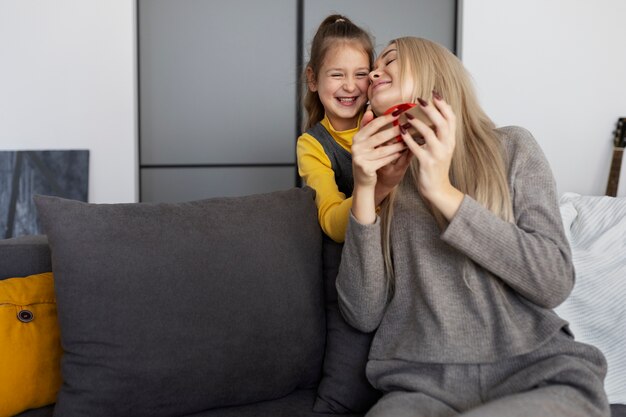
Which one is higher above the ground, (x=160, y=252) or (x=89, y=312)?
(x=160, y=252)

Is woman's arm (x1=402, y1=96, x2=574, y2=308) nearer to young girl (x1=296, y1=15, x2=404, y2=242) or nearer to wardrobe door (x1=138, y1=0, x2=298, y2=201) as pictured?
young girl (x1=296, y1=15, x2=404, y2=242)

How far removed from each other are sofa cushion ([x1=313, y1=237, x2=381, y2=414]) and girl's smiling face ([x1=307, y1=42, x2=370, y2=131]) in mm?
A: 581

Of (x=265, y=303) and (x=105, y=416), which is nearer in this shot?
(x=105, y=416)

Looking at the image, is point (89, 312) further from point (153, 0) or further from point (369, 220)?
point (153, 0)

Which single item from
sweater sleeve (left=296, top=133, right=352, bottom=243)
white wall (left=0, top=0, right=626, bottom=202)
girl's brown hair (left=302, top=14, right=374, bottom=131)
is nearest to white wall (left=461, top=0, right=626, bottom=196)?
white wall (left=0, top=0, right=626, bottom=202)

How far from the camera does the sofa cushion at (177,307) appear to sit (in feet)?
4.16

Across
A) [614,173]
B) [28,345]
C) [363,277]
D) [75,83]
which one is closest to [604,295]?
[363,277]

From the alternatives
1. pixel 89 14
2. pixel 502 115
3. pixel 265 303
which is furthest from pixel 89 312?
pixel 502 115

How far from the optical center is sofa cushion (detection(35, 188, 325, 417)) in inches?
49.9

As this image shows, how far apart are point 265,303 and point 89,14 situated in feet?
8.70

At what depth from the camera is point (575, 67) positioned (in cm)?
391

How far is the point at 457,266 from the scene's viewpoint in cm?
130

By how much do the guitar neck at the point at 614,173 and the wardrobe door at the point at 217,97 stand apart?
1.76 metres

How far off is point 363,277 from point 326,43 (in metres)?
0.85
